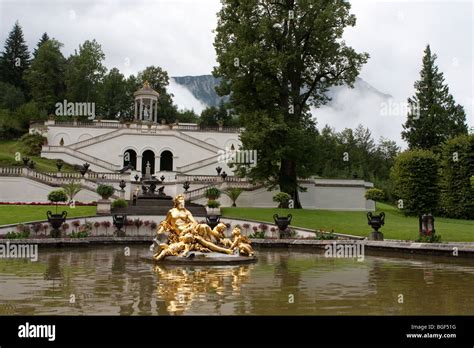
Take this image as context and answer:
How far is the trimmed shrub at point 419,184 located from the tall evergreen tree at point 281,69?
7.03 m

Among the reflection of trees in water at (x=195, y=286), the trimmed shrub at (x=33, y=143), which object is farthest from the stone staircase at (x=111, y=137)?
the reflection of trees in water at (x=195, y=286)

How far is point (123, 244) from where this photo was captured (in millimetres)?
22688

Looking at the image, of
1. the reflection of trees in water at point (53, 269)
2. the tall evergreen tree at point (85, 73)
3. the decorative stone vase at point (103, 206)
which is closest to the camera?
the reflection of trees in water at point (53, 269)

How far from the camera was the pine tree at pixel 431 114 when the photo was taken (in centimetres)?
5688

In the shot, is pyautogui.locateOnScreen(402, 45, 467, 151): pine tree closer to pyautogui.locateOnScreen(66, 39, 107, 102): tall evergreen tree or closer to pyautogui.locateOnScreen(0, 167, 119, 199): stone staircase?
pyautogui.locateOnScreen(0, 167, 119, 199): stone staircase

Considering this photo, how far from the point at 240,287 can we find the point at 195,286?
947 mm

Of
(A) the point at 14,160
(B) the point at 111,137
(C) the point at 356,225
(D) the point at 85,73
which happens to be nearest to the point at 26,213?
(C) the point at 356,225

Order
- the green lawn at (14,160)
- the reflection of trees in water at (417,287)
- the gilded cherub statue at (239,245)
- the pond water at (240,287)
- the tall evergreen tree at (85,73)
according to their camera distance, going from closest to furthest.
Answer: the pond water at (240,287)
the reflection of trees in water at (417,287)
the gilded cherub statue at (239,245)
the green lawn at (14,160)
the tall evergreen tree at (85,73)

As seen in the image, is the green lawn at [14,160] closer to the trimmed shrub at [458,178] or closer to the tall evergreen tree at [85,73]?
the tall evergreen tree at [85,73]

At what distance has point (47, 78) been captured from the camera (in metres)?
76.2

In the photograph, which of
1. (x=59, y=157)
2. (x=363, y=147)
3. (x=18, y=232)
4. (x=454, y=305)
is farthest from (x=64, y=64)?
(x=454, y=305)
